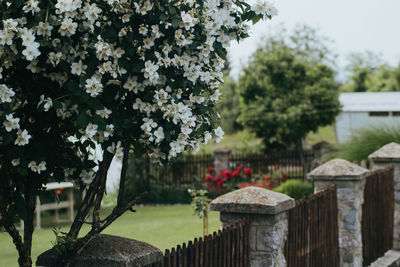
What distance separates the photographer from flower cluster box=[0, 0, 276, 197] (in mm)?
2781

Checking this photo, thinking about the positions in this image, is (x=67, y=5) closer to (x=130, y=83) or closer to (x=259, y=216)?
(x=130, y=83)

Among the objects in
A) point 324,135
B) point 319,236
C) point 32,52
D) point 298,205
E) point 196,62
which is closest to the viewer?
point 32,52

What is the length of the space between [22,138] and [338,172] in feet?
14.3

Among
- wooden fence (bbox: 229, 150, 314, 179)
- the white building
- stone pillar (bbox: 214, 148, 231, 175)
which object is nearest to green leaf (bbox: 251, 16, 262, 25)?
stone pillar (bbox: 214, 148, 231, 175)

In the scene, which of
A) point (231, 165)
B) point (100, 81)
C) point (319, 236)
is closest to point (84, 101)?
point (100, 81)

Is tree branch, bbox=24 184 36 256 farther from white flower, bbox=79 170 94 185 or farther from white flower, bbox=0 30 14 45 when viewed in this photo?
white flower, bbox=0 30 14 45

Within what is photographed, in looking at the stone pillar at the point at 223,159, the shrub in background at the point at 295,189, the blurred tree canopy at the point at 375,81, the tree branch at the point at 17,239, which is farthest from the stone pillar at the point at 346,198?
the blurred tree canopy at the point at 375,81

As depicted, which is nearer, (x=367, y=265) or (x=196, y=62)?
(x=196, y=62)

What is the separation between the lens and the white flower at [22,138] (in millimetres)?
2771

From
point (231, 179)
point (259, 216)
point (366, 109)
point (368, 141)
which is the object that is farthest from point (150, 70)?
point (366, 109)

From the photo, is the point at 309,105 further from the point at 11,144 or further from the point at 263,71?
the point at 11,144

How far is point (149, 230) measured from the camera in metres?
11.0

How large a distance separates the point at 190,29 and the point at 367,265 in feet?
17.3

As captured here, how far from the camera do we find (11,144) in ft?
9.46
